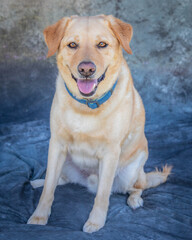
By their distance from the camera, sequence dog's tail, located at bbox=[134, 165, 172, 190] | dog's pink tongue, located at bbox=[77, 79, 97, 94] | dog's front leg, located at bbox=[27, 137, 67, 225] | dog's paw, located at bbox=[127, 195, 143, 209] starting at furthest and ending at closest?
dog's tail, located at bbox=[134, 165, 172, 190] < dog's paw, located at bbox=[127, 195, 143, 209] < dog's front leg, located at bbox=[27, 137, 67, 225] < dog's pink tongue, located at bbox=[77, 79, 97, 94]

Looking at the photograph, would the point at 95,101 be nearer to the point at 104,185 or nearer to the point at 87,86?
the point at 87,86

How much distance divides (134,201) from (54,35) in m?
1.52

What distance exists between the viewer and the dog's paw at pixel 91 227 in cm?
234

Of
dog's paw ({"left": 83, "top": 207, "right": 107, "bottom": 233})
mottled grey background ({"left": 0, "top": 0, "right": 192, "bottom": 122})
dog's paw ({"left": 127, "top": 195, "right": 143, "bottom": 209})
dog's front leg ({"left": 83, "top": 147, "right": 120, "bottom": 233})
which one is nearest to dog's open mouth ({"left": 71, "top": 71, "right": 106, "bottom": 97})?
dog's front leg ({"left": 83, "top": 147, "right": 120, "bottom": 233})

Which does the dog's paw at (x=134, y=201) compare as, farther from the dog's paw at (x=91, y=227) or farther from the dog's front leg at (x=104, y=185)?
the dog's paw at (x=91, y=227)

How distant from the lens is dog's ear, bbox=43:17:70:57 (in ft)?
8.18

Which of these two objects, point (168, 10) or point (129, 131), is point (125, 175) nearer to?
point (129, 131)

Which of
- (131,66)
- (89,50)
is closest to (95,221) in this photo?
(89,50)

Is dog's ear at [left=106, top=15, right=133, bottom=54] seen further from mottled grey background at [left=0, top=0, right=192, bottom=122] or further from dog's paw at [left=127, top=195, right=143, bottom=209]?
mottled grey background at [left=0, top=0, right=192, bottom=122]

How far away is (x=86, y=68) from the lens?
2.27 m

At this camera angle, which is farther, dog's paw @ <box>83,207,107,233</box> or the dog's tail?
the dog's tail

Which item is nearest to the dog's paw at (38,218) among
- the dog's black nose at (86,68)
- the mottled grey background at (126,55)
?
the dog's black nose at (86,68)

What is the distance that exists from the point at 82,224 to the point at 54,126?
77 cm

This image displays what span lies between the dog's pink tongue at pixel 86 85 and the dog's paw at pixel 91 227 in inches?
37.4
